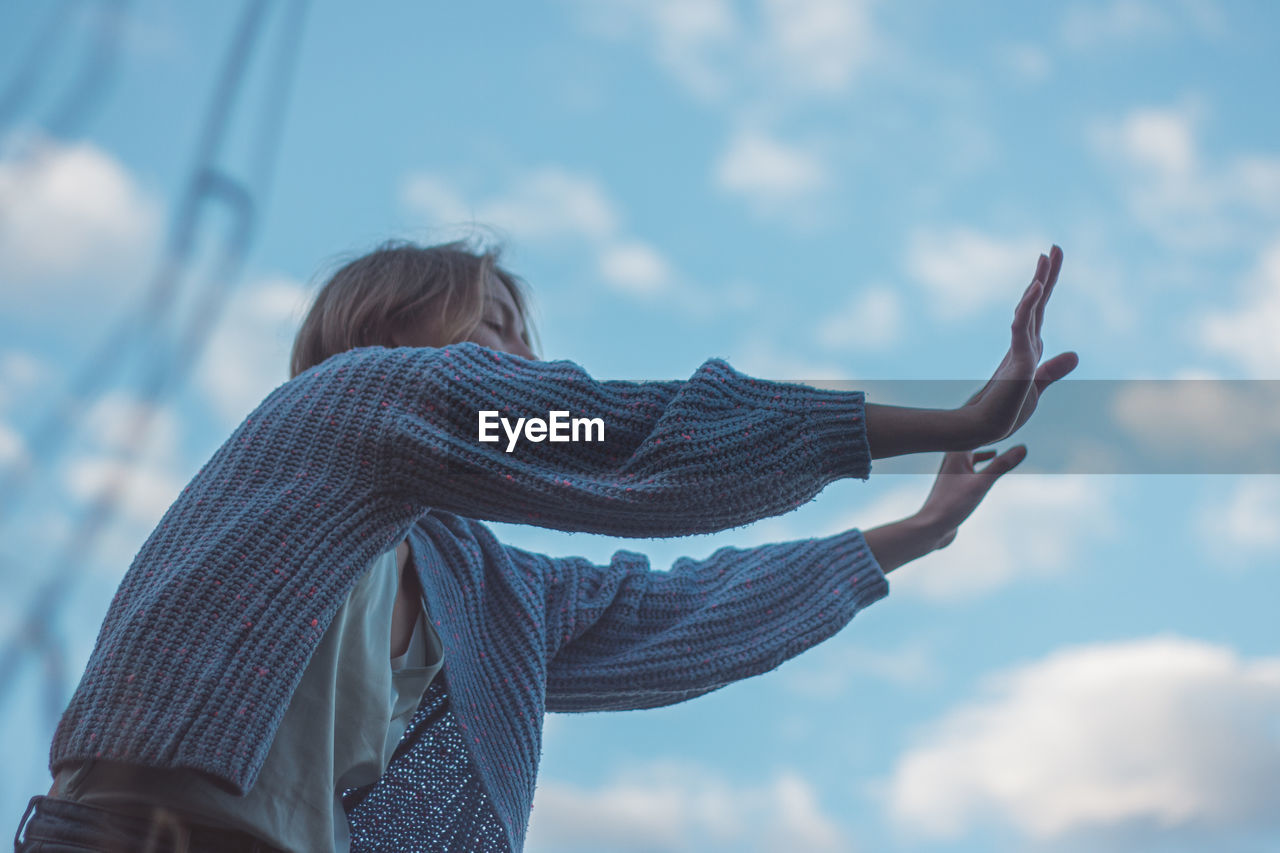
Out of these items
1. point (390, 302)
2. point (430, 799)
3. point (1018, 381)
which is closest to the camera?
point (1018, 381)

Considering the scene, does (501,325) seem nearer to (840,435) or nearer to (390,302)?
(390,302)

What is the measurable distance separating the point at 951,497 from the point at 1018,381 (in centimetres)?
42

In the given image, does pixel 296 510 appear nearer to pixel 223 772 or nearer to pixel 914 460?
pixel 223 772

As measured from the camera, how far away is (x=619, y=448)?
0.65 meters

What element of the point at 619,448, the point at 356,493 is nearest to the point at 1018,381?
the point at 619,448

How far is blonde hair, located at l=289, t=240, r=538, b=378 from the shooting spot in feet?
3.12

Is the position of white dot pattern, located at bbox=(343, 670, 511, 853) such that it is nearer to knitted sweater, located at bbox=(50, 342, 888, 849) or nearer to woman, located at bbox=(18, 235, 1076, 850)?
woman, located at bbox=(18, 235, 1076, 850)

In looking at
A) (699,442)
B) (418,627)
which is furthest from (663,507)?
(418,627)

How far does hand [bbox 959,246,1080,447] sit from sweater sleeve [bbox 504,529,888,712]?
14.7 inches

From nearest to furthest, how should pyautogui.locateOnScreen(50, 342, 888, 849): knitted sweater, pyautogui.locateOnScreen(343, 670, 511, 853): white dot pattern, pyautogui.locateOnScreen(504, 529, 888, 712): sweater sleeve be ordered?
1. pyautogui.locateOnScreen(50, 342, 888, 849): knitted sweater
2. pyautogui.locateOnScreen(343, 670, 511, 853): white dot pattern
3. pyautogui.locateOnScreen(504, 529, 888, 712): sweater sleeve

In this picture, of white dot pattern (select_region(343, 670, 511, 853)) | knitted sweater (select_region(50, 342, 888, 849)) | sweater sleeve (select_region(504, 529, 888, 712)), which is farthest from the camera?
sweater sleeve (select_region(504, 529, 888, 712))

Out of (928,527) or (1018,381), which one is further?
(928,527)

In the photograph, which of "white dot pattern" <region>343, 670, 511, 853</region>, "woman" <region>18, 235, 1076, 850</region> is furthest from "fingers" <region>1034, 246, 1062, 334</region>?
"white dot pattern" <region>343, 670, 511, 853</region>

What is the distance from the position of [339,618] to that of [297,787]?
0.33 ft
